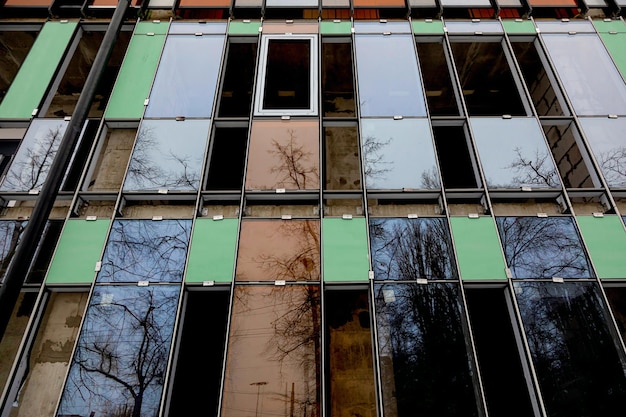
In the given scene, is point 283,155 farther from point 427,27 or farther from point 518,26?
point 518,26

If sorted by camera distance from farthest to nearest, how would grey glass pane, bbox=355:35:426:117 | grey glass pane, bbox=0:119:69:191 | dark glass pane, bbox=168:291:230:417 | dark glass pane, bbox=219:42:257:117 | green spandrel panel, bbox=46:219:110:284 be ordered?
1. dark glass pane, bbox=219:42:257:117
2. grey glass pane, bbox=355:35:426:117
3. grey glass pane, bbox=0:119:69:191
4. green spandrel panel, bbox=46:219:110:284
5. dark glass pane, bbox=168:291:230:417

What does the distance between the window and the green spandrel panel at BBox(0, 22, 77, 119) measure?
5.55 meters

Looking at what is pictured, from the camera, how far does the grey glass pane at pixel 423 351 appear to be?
271 inches

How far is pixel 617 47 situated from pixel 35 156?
1536 centimetres

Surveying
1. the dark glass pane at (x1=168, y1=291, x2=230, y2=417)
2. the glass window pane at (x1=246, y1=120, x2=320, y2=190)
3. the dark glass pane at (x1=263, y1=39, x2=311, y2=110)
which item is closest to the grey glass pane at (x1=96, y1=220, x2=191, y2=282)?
the dark glass pane at (x1=168, y1=291, x2=230, y2=417)

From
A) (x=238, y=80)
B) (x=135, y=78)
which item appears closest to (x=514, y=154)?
→ (x=238, y=80)

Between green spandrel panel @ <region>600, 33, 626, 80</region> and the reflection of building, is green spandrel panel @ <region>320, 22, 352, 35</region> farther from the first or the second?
green spandrel panel @ <region>600, 33, 626, 80</region>

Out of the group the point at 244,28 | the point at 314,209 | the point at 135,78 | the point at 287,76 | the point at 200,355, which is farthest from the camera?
the point at 244,28

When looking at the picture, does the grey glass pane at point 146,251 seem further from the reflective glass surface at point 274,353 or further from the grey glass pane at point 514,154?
the grey glass pane at point 514,154

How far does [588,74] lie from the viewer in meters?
10.7

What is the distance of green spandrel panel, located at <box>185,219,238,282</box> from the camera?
8047 mm

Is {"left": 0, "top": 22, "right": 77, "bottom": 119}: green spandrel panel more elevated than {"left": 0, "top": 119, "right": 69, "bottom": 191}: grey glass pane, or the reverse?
{"left": 0, "top": 22, "right": 77, "bottom": 119}: green spandrel panel

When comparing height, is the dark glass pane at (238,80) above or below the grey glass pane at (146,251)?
above

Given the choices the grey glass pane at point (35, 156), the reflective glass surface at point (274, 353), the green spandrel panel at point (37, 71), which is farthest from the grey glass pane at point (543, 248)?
the green spandrel panel at point (37, 71)
